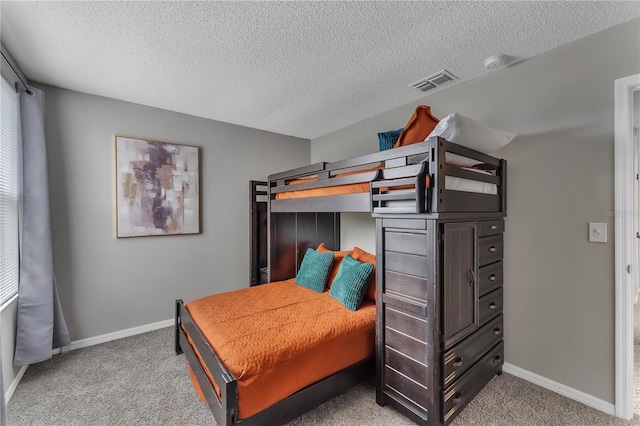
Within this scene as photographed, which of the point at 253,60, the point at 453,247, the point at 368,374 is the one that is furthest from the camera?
the point at 253,60

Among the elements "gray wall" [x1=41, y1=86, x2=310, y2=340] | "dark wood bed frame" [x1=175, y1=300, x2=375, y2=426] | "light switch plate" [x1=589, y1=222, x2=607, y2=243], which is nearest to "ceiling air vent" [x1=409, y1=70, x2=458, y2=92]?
"light switch plate" [x1=589, y1=222, x2=607, y2=243]

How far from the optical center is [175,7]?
5.04 ft

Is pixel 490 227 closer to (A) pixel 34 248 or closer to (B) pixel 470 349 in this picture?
(B) pixel 470 349

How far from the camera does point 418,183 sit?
153 cm

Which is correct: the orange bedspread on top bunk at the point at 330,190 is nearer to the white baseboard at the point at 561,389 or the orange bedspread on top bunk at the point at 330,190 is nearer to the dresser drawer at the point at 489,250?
the dresser drawer at the point at 489,250

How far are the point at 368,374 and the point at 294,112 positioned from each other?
8.56ft

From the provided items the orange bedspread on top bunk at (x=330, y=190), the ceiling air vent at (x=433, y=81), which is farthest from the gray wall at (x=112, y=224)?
the ceiling air vent at (x=433, y=81)

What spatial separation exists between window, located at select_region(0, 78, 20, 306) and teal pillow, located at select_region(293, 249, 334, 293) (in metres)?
2.16

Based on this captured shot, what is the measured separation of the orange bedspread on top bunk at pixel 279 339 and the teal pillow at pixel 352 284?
0.07m

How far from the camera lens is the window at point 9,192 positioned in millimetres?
1889

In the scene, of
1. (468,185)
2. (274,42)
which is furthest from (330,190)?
(274,42)

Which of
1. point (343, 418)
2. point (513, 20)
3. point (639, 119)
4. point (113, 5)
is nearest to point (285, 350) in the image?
point (343, 418)

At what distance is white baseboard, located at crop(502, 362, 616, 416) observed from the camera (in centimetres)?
174

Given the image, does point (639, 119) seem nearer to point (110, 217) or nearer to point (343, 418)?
point (343, 418)
